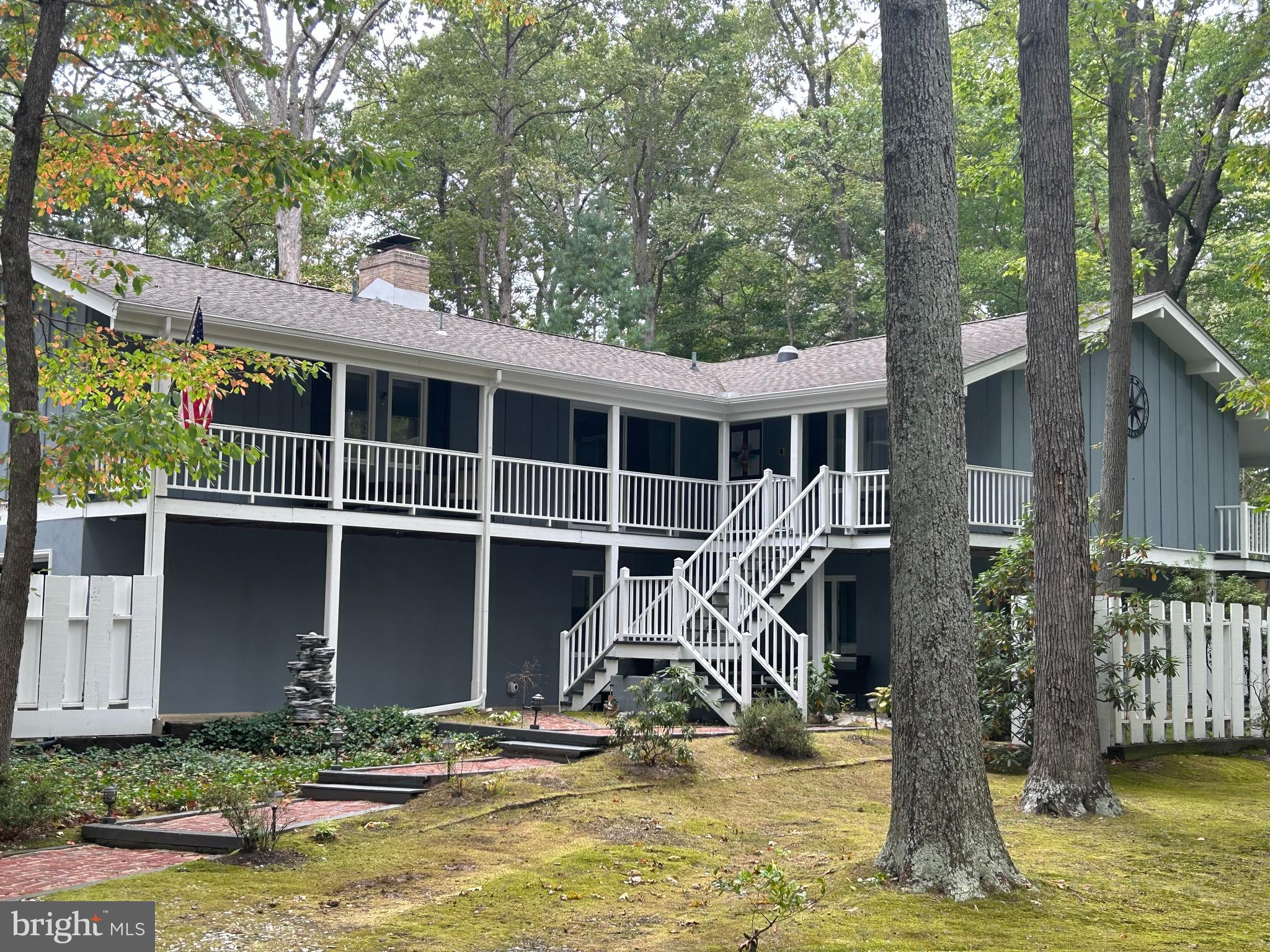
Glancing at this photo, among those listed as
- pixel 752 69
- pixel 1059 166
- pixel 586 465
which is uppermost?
pixel 752 69

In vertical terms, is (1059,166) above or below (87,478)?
above

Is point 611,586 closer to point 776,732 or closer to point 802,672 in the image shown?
point 802,672

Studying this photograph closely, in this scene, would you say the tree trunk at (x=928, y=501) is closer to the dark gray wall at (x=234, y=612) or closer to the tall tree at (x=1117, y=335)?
the tall tree at (x=1117, y=335)

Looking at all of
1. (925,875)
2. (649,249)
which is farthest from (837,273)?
(925,875)

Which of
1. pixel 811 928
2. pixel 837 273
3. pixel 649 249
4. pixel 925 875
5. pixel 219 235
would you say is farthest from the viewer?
pixel 649 249

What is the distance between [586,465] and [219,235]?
16.5 metres

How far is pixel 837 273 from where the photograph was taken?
3616 centimetres

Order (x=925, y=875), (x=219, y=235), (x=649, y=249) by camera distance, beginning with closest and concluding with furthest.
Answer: (x=925, y=875) → (x=219, y=235) → (x=649, y=249)

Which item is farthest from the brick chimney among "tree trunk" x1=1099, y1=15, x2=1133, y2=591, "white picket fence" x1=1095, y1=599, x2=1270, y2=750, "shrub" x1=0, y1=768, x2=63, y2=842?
"shrub" x1=0, y1=768, x2=63, y2=842

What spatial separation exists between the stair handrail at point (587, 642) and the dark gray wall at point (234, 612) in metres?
3.55

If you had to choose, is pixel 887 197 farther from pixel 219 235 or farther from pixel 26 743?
pixel 219 235

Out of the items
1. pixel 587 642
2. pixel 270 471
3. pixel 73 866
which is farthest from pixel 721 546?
pixel 73 866

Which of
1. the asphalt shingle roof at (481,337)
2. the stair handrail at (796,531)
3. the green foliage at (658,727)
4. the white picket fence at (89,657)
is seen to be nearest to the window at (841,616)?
the stair handrail at (796,531)

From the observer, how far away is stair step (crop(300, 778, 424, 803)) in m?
10.9
